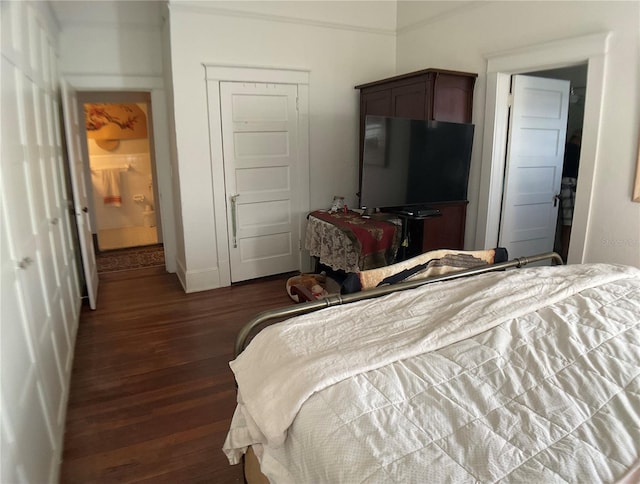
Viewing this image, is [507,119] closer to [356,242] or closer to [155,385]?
[356,242]

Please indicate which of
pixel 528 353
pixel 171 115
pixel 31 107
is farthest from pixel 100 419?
pixel 171 115

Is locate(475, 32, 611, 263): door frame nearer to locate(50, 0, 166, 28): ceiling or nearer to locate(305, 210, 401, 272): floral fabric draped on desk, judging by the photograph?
locate(305, 210, 401, 272): floral fabric draped on desk

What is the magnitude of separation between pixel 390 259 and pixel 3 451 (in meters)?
2.98

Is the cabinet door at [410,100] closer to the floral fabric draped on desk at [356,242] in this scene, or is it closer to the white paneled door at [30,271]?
the floral fabric draped on desk at [356,242]

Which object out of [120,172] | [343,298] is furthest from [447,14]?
[120,172]

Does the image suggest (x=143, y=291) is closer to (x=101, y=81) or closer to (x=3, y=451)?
(x=101, y=81)

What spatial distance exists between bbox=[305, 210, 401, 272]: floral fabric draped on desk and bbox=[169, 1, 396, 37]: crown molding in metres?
1.99

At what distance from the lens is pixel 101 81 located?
14.0 ft

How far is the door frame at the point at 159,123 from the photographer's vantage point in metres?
Result: 4.24

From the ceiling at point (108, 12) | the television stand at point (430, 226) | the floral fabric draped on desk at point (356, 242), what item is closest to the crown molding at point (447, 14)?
the television stand at point (430, 226)

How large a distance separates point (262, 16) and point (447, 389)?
4.02m

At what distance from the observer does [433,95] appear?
362 cm

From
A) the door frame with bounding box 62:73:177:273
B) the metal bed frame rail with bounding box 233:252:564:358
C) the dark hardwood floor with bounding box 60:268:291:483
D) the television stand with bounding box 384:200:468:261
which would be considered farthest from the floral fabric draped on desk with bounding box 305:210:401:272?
the door frame with bounding box 62:73:177:273

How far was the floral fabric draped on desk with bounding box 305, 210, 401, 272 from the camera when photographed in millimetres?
3604
